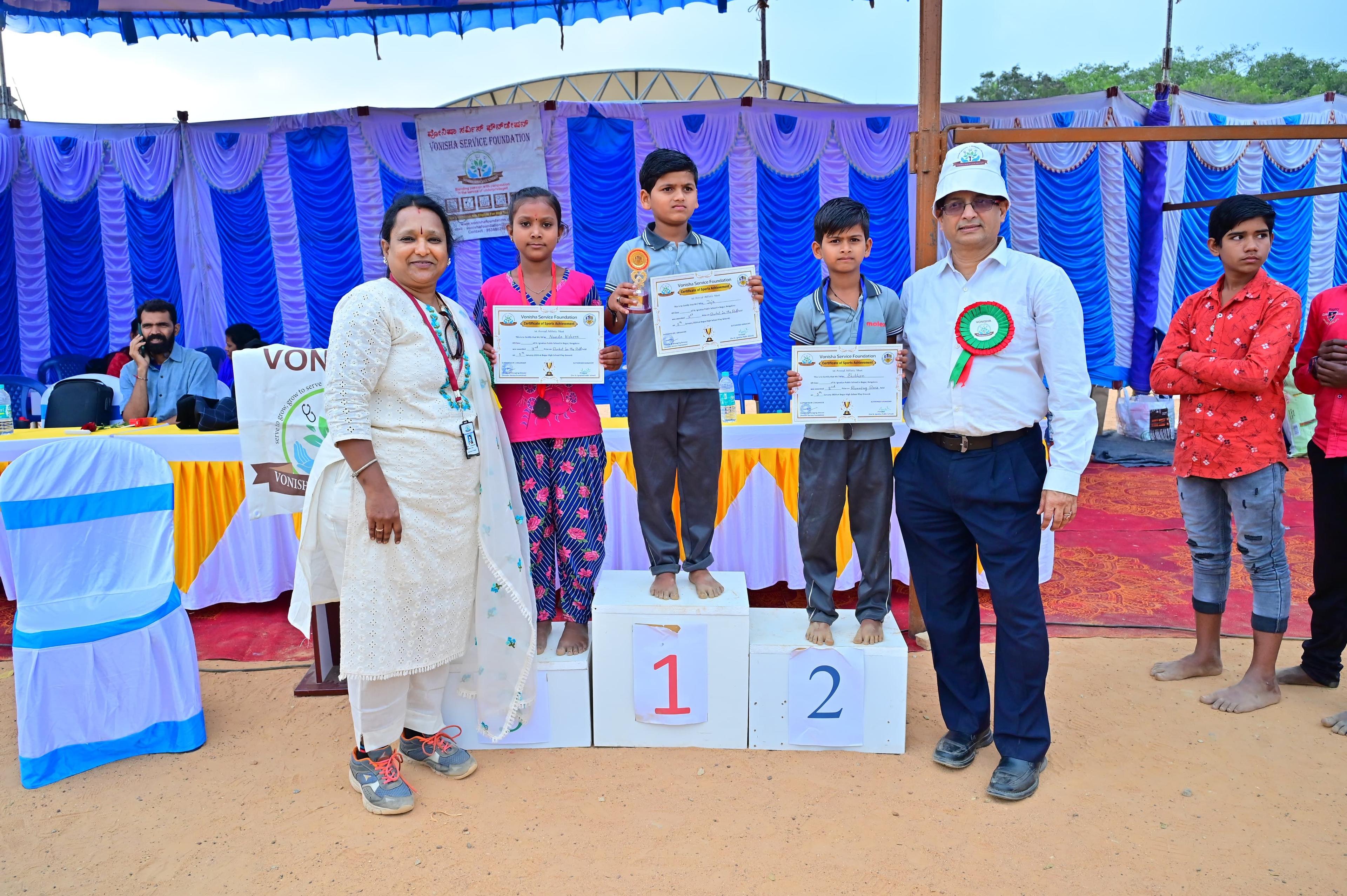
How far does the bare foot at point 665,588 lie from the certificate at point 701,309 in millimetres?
832

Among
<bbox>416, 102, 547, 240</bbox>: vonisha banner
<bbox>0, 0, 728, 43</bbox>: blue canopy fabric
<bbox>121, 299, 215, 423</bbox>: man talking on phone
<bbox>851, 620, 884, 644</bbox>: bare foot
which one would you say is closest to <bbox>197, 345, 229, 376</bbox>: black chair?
<bbox>416, 102, 547, 240</bbox>: vonisha banner

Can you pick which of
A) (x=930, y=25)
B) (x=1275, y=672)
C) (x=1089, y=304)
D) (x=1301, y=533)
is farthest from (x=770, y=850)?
(x=1089, y=304)

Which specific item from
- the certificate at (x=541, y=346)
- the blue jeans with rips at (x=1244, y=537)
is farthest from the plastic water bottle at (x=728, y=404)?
the blue jeans with rips at (x=1244, y=537)

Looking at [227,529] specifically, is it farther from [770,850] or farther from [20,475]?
[770,850]

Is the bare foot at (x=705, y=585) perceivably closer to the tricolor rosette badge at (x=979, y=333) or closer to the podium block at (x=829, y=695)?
the podium block at (x=829, y=695)

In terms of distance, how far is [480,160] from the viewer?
9.23 meters

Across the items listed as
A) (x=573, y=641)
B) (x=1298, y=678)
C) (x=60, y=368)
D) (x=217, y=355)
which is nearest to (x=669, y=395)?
(x=573, y=641)

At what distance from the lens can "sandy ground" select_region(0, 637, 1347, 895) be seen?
88.7 inches

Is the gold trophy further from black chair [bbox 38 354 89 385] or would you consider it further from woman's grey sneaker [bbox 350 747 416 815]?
black chair [bbox 38 354 89 385]

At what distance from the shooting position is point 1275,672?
3375mm

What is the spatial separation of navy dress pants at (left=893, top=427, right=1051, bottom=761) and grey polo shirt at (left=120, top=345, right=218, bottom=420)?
4748 millimetres

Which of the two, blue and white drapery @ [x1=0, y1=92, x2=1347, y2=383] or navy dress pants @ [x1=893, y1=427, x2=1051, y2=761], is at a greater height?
blue and white drapery @ [x1=0, y1=92, x2=1347, y2=383]

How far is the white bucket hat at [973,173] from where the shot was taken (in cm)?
245

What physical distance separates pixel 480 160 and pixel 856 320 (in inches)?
292
